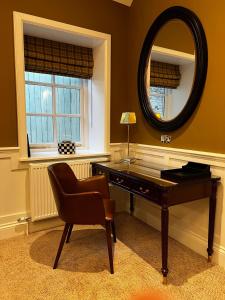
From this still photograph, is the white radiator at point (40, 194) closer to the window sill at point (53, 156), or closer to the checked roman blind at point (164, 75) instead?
the window sill at point (53, 156)

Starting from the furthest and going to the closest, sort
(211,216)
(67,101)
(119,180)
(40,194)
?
(67,101)
(40,194)
(119,180)
(211,216)

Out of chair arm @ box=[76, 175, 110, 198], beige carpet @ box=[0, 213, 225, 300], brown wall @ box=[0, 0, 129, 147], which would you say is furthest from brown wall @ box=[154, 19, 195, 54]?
beige carpet @ box=[0, 213, 225, 300]

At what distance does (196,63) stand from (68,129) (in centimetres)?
178

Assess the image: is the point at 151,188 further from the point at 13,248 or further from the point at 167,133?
the point at 13,248

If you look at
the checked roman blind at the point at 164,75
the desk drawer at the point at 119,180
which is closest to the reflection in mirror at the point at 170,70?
the checked roman blind at the point at 164,75

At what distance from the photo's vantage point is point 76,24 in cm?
254

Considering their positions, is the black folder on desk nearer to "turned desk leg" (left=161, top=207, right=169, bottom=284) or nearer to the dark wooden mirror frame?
"turned desk leg" (left=161, top=207, right=169, bottom=284)

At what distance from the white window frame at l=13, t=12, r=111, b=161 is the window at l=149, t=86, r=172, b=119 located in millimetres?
585

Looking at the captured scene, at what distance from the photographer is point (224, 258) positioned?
191 cm

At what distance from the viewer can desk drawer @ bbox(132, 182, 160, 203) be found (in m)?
1.75

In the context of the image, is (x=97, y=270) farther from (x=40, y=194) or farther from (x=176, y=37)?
(x=176, y=37)

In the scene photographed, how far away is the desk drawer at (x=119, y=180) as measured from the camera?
6.82 feet

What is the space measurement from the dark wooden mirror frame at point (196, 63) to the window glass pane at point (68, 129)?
0.97m

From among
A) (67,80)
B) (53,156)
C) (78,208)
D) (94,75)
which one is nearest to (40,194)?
(53,156)
